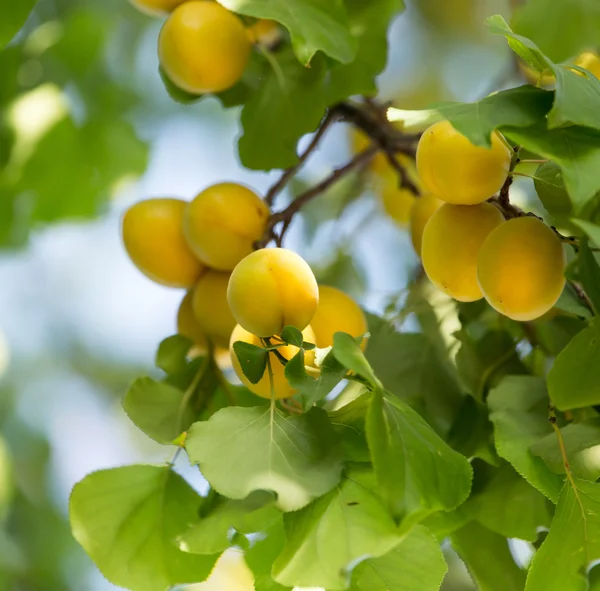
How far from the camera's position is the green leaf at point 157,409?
16.8 inches

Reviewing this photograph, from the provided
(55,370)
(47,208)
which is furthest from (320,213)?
(55,370)

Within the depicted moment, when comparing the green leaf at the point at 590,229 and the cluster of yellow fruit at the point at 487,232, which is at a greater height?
the green leaf at the point at 590,229

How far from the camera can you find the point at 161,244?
0.49 metres

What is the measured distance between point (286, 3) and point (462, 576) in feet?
1.56

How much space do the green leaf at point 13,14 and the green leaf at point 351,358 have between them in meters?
0.32

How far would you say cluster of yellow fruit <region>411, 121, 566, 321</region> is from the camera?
348mm

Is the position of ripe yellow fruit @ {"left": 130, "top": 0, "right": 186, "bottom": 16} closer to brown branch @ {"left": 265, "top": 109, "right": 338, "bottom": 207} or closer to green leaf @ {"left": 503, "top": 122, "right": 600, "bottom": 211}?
brown branch @ {"left": 265, "top": 109, "right": 338, "bottom": 207}

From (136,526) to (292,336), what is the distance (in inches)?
5.4

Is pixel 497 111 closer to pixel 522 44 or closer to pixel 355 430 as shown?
pixel 522 44

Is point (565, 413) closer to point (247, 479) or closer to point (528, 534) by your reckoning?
point (528, 534)

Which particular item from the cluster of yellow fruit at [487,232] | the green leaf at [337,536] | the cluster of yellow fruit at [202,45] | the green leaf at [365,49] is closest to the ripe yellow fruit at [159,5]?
the cluster of yellow fruit at [202,45]

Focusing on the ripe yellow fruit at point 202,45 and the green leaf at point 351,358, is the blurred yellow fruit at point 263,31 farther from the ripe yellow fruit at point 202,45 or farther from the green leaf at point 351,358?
the green leaf at point 351,358

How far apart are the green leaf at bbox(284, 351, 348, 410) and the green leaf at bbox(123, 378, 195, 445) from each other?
107mm

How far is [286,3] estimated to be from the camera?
1.42 ft
